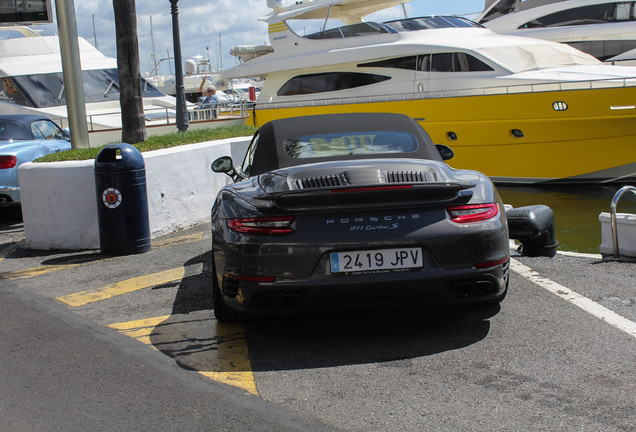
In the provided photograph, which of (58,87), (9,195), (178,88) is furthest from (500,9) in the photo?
(9,195)

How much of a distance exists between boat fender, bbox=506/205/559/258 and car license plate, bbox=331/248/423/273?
321cm

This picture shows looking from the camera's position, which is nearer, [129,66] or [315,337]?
[315,337]

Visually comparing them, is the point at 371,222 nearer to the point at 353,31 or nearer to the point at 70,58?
the point at 70,58

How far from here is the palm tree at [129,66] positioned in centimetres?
955

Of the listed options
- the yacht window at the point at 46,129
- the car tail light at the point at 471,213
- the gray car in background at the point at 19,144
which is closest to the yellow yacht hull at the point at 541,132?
the yacht window at the point at 46,129

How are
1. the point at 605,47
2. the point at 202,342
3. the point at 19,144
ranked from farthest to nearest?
the point at 605,47 → the point at 19,144 → the point at 202,342

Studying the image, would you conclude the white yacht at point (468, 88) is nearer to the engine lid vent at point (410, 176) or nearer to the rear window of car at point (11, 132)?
the rear window of car at point (11, 132)

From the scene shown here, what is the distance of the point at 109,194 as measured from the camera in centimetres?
743

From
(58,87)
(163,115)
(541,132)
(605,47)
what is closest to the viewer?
(541,132)

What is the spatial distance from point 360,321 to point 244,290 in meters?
0.97

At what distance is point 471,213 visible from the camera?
423 centimetres

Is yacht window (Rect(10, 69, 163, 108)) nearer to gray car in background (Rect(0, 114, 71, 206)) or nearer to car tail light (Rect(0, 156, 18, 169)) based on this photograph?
gray car in background (Rect(0, 114, 71, 206))

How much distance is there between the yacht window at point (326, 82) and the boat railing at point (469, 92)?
38 centimetres

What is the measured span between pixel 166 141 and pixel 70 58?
1.62 metres
